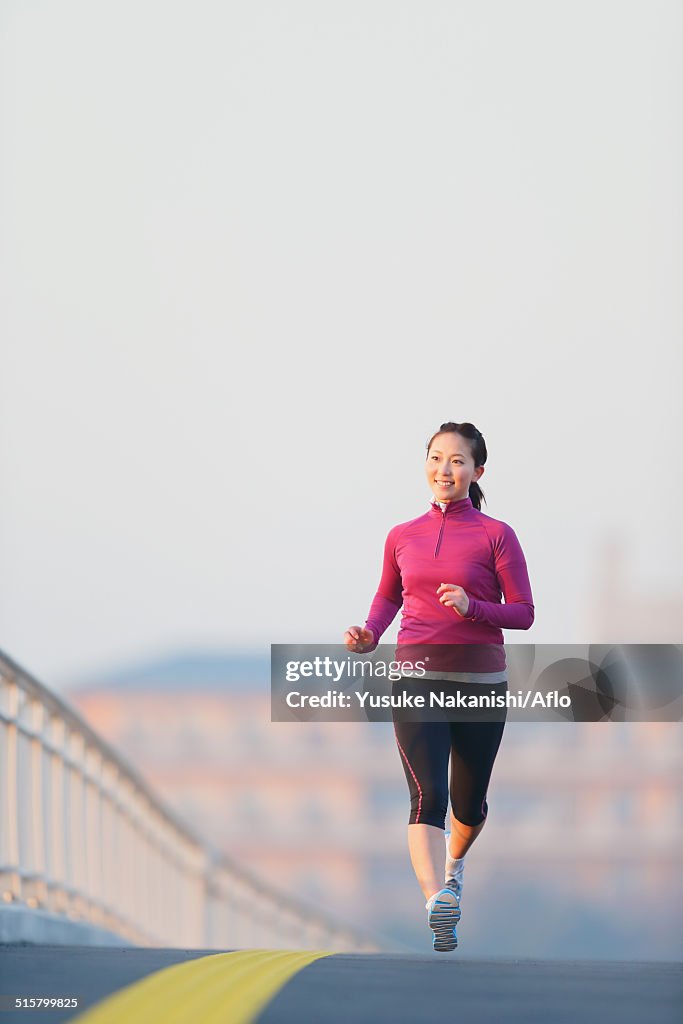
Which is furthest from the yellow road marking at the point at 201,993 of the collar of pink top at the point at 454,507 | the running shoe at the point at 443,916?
the collar of pink top at the point at 454,507

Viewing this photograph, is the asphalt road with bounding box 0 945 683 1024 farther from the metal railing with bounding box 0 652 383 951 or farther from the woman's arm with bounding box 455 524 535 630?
the metal railing with bounding box 0 652 383 951

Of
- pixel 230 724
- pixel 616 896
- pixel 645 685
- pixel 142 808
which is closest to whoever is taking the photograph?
pixel 645 685

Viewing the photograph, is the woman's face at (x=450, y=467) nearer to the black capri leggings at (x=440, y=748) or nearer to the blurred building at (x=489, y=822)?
the black capri leggings at (x=440, y=748)

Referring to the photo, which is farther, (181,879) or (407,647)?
(181,879)

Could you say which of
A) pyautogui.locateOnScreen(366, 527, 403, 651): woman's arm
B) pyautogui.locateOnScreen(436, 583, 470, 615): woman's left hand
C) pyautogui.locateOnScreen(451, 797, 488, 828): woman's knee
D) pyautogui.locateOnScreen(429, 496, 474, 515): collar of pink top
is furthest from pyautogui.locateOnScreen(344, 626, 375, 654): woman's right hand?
pyautogui.locateOnScreen(451, 797, 488, 828): woman's knee

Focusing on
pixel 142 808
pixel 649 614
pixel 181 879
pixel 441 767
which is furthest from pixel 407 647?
pixel 649 614

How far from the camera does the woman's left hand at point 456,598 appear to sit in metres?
4.69

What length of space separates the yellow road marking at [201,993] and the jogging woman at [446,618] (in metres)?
0.51

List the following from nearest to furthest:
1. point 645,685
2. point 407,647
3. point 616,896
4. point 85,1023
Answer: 1. point 85,1023
2. point 407,647
3. point 645,685
4. point 616,896

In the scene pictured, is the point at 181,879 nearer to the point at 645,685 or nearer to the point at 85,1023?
the point at 645,685

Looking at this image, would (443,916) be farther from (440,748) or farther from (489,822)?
(489,822)

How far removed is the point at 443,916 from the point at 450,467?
1.27 metres

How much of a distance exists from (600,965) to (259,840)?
128 meters

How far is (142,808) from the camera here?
1277 centimetres
